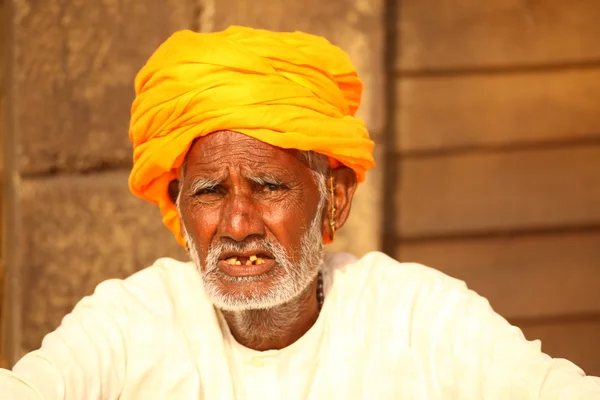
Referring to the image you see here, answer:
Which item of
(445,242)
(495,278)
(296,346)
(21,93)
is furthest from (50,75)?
(495,278)

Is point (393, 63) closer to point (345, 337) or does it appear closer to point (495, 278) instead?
point (495, 278)

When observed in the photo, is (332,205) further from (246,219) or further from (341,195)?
(246,219)

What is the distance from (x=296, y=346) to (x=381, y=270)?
36 centimetres

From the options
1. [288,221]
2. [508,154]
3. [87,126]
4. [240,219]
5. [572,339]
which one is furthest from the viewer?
[572,339]

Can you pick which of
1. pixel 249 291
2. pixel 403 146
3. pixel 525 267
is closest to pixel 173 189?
pixel 249 291

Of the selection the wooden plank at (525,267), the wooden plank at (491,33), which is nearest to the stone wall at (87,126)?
the wooden plank at (491,33)

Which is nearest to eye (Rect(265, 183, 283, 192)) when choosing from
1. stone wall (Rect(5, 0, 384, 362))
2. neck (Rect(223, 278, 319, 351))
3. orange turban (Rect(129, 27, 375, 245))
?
orange turban (Rect(129, 27, 375, 245))

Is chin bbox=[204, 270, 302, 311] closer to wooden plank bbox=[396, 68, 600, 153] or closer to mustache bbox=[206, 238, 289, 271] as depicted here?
mustache bbox=[206, 238, 289, 271]

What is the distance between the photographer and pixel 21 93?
3721 mm

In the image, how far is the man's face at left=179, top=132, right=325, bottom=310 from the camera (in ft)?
8.85

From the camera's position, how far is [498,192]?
4.38 meters

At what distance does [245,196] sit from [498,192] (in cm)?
199

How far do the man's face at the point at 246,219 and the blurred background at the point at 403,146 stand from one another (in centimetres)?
111

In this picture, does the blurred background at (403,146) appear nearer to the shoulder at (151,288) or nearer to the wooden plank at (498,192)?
the wooden plank at (498,192)
